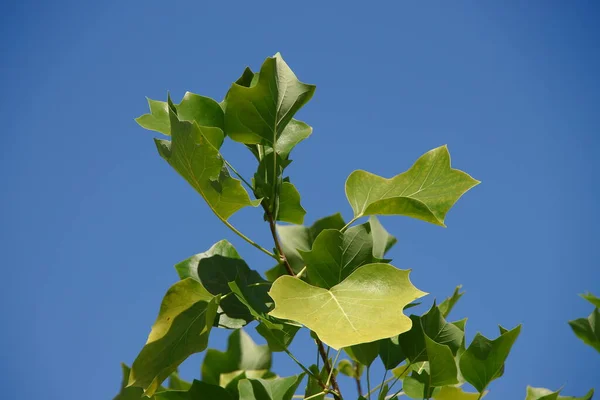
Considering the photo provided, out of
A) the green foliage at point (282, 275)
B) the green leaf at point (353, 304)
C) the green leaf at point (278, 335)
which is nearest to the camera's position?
the green leaf at point (353, 304)

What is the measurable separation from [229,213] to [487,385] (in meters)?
0.84

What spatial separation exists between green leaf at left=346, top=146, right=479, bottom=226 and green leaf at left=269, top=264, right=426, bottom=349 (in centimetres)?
27

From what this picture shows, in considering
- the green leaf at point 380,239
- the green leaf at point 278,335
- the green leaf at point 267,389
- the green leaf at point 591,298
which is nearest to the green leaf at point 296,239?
the green leaf at point 380,239

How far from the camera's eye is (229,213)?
1.53 metres

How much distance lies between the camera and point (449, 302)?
1.90 m

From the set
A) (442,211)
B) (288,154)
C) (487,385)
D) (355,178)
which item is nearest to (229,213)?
(288,154)

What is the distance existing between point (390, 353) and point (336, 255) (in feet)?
1.36

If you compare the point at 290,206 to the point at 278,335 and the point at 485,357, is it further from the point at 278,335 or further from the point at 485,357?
the point at 485,357

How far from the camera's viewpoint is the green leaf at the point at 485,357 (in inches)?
60.4

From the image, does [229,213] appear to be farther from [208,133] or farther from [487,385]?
[487,385]

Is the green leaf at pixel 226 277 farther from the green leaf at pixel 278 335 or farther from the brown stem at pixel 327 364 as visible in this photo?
the brown stem at pixel 327 364

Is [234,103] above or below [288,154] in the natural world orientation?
above

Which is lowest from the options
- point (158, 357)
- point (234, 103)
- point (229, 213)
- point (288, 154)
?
point (158, 357)

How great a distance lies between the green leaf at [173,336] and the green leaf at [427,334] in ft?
1.81
